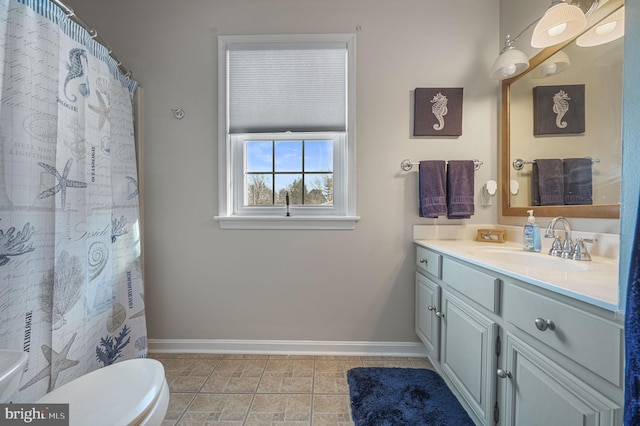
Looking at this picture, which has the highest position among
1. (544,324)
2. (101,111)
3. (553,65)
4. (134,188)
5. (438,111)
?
(553,65)

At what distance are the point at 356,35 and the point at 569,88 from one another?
1.22 metres

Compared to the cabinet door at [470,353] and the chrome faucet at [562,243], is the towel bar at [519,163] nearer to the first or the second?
the chrome faucet at [562,243]

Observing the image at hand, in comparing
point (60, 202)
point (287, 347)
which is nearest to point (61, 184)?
point (60, 202)

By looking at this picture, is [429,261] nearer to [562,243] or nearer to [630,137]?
[562,243]

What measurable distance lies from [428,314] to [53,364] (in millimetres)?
1815

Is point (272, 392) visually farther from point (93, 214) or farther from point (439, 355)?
point (93, 214)

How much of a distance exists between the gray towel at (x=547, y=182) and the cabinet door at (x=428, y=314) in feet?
2.47

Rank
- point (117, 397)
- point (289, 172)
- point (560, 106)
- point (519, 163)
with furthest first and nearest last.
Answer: point (289, 172) → point (519, 163) → point (560, 106) → point (117, 397)

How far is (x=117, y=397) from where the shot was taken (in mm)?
708

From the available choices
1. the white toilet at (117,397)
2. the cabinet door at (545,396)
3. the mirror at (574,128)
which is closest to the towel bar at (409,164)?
the mirror at (574,128)

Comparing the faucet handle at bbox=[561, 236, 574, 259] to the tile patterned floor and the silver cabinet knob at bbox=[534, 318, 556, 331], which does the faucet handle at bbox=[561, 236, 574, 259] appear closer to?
the silver cabinet knob at bbox=[534, 318, 556, 331]

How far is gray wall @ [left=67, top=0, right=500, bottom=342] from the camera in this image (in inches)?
64.4

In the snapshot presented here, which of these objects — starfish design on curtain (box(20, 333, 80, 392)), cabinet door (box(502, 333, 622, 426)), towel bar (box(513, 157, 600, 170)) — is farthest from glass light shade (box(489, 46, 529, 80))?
starfish design on curtain (box(20, 333, 80, 392))

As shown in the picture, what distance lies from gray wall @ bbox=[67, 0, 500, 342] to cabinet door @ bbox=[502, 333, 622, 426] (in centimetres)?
81
